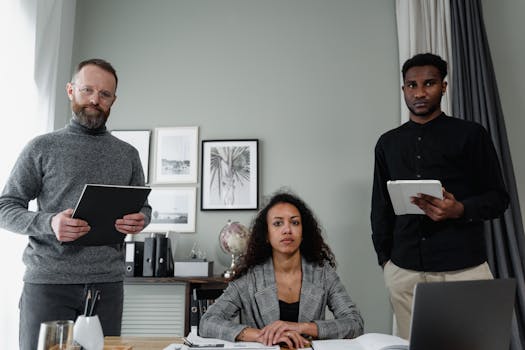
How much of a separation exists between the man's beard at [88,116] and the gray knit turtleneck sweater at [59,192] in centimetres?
3

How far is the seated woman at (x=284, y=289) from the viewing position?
1450mm

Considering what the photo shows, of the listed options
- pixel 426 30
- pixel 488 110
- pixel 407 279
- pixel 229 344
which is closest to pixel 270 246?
pixel 407 279

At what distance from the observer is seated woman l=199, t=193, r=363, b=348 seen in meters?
1.45

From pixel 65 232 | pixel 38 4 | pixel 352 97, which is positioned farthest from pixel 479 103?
pixel 38 4

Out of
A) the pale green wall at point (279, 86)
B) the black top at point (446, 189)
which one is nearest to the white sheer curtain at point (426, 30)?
the pale green wall at point (279, 86)

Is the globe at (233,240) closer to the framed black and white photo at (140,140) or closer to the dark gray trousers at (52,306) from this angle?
the framed black and white photo at (140,140)

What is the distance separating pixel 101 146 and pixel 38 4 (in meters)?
1.55

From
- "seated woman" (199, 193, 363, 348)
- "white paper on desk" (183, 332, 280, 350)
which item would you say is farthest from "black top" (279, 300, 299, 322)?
"white paper on desk" (183, 332, 280, 350)

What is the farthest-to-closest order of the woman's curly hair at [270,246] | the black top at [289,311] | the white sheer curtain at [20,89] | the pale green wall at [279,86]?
the pale green wall at [279,86] < the white sheer curtain at [20,89] < the woman's curly hair at [270,246] < the black top at [289,311]

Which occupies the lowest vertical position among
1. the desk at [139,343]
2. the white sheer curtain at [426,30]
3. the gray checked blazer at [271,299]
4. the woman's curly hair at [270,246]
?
the desk at [139,343]

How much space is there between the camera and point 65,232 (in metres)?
1.48

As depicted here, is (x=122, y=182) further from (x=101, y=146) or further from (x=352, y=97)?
(x=352, y=97)

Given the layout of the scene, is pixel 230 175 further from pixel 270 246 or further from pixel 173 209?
pixel 270 246

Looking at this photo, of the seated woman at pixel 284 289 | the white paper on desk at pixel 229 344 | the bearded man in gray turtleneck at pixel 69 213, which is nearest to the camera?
the white paper on desk at pixel 229 344
